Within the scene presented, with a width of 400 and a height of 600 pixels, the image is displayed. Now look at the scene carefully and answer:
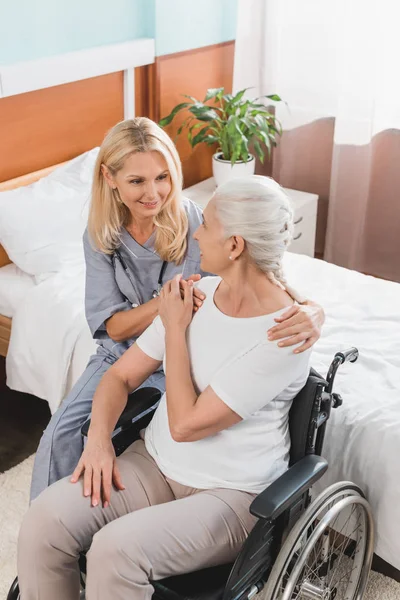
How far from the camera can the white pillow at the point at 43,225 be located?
8.76 ft

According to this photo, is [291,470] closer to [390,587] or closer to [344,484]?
[344,484]

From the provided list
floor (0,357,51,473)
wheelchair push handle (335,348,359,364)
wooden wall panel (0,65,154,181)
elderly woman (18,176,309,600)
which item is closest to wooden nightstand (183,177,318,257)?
wooden wall panel (0,65,154,181)

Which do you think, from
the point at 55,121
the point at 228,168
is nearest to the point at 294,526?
the point at 55,121

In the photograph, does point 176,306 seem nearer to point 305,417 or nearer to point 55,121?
point 305,417

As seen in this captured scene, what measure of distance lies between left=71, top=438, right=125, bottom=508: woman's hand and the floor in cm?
90

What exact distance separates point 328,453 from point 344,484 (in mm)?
259

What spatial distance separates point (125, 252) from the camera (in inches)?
81.9

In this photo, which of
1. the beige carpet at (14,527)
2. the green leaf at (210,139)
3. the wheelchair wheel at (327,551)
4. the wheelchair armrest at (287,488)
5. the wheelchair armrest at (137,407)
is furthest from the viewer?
the green leaf at (210,139)

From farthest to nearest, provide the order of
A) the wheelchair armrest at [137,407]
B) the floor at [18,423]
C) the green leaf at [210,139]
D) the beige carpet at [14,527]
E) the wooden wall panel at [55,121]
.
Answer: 1. the green leaf at [210,139]
2. the wooden wall panel at [55,121]
3. the floor at [18,423]
4. the beige carpet at [14,527]
5. the wheelchair armrest at [137,407]

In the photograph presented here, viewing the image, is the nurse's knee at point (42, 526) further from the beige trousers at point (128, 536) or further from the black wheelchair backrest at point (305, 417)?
the black wheelchair backrest at point (305, 417)

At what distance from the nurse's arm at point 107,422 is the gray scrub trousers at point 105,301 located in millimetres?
198

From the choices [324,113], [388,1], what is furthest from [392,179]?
[388,1]

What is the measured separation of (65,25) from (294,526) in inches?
84.0

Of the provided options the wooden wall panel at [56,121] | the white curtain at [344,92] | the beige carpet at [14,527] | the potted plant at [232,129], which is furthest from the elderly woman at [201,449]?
the white curtain at [344,92]
